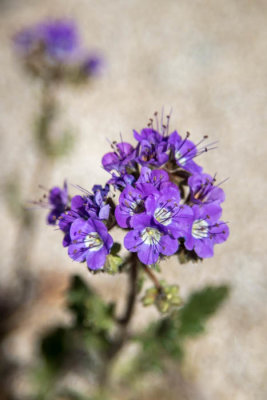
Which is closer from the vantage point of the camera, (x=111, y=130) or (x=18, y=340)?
(x=18, y=340)

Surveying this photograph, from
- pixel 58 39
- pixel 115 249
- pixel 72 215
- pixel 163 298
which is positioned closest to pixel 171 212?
pixel 115 249

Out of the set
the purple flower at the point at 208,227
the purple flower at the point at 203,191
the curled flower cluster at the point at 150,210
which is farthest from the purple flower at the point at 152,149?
the purple flower at the point at 208,227

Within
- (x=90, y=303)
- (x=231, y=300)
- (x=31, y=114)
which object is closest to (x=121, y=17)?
(x=31, y=114)

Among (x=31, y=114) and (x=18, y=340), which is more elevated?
(x=31, y=114)

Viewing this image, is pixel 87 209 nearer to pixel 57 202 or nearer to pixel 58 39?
pixel 57 202

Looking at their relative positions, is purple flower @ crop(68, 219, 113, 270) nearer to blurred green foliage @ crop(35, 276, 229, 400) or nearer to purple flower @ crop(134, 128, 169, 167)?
purple flower @ crop(134, 128, 169, 167)

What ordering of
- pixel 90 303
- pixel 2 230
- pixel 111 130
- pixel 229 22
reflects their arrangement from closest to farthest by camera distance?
1. pixel 90 303
2. pixel 2 230
3. pixel 111 130
4. pixel 229 22

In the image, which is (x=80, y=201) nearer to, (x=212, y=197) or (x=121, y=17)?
(x=212, y=197)

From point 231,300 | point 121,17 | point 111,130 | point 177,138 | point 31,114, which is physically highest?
point 121,17
